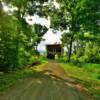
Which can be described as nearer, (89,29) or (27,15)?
(89,29)

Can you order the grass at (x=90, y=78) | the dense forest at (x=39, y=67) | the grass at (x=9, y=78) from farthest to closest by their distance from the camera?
the grass at (x=9, y=78) < the grass at (x=90, y=78) < the dense forest at (x=39, y=67)

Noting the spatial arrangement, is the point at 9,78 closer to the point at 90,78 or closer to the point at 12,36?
the point at 12,36

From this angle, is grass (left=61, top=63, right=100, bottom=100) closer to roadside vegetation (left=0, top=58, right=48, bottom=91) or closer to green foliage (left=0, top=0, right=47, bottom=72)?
roadside vegetation (left=0, top=58, right=48, bottom=91)

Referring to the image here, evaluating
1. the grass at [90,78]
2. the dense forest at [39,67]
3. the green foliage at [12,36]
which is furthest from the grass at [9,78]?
the grass at [90,78]

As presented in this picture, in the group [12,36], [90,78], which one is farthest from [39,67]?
[90,78]

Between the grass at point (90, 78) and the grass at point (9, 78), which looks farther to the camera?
the grass at point (9, 78)

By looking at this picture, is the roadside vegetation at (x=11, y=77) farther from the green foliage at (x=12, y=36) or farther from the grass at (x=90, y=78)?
the grass at (x=90, y=78)

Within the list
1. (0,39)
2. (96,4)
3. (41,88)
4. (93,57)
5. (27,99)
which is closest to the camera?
(27,99)

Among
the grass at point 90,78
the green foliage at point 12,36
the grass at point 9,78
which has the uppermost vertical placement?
the green foliage at point 12,36

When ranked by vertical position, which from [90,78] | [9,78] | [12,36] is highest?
[12,36]

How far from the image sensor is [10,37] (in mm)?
40562

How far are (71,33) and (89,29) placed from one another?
44.3m

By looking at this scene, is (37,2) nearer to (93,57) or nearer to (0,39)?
(0,39)

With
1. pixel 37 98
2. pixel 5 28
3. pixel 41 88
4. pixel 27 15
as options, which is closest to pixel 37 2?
pixel 27 15
